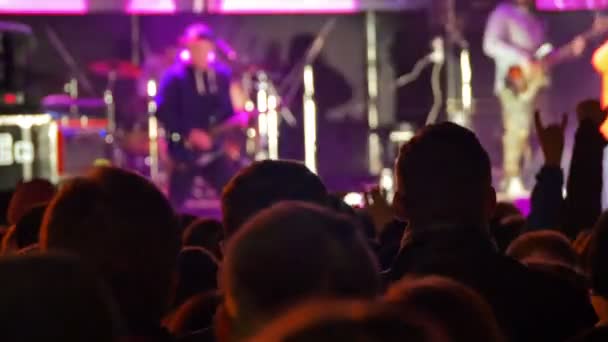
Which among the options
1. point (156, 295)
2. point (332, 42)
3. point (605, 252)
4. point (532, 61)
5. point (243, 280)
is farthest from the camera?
point (332, 42)

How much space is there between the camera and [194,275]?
3.21 meters

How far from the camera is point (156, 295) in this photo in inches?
82.0

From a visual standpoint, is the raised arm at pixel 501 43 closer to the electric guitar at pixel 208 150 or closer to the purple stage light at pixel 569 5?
the purple stage light at pixel 569 5

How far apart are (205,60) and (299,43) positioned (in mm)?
3176

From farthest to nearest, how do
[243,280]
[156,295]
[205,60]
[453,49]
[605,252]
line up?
1. [453,49]
2. [205,60]
3. [605,252]
4. [156,295]
5. [243,280]

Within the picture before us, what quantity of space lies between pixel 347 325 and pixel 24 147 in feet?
24.8

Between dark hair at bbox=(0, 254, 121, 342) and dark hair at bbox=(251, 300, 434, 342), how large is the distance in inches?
10.0

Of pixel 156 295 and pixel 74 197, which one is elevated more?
pixel 74 197

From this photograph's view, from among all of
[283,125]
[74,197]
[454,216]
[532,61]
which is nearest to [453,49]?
[532,61]

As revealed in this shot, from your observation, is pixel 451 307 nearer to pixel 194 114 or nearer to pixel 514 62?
pixel 194 114

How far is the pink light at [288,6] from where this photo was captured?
12758 mm

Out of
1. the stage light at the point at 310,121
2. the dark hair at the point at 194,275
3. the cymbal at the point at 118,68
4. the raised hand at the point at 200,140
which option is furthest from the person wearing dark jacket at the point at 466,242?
the cymbal at the point at 118,68

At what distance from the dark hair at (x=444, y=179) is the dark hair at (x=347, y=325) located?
1791 millimetres

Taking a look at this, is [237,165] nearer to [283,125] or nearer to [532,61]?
[283,125]
